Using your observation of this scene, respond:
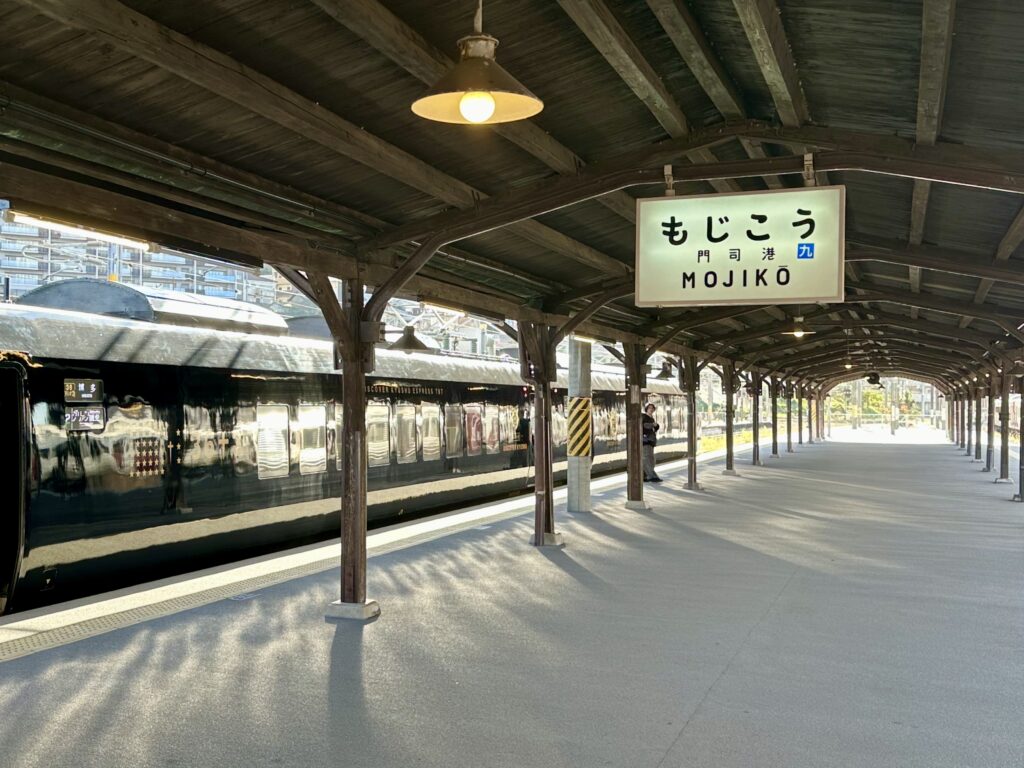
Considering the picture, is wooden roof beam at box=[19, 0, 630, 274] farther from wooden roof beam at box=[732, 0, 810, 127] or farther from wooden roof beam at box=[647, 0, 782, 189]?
wooden roof beam at box=[732, 0, 810, 127]

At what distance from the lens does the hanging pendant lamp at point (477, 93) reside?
11.6 feet

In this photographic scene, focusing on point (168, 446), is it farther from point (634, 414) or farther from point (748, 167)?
point (634, 414)

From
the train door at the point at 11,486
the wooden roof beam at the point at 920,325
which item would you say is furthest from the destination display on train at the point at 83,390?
the wooden roof beam at the point at 920,325

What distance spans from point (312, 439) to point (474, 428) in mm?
4100

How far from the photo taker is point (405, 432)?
1194 centimetres

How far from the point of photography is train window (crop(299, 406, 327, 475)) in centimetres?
990

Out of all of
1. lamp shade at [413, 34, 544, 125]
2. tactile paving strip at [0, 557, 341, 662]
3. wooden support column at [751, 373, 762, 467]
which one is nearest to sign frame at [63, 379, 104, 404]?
tactile paving strip at [0, 557, 341, 662]

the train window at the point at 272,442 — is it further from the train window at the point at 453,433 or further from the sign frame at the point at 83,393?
the train window at the point at 453,433

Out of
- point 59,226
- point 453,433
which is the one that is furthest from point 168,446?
point 453,433

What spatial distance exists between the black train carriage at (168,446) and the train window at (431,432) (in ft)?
0.10

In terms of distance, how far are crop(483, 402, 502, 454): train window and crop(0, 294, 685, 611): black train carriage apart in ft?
5.87

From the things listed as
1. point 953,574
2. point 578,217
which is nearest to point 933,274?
point 953,574

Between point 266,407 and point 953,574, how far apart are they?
6.93 metres

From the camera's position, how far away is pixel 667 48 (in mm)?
5305
